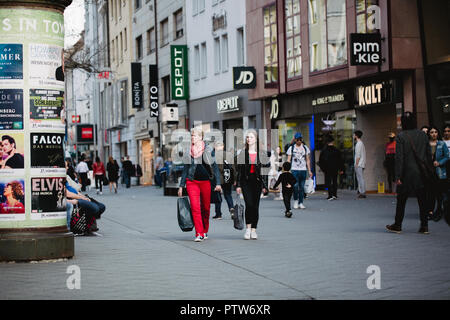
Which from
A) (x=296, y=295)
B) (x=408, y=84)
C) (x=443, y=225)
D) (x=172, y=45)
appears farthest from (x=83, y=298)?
(x=172, y=45)

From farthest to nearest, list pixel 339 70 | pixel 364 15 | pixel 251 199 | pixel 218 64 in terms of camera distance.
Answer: pixel 218 64, pixel 339 70, pixel 364 15, pixel 251 199

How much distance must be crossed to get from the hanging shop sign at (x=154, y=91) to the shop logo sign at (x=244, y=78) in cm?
1511

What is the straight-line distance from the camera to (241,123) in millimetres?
37281

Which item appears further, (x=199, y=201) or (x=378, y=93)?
Result: (x=378, y=93)

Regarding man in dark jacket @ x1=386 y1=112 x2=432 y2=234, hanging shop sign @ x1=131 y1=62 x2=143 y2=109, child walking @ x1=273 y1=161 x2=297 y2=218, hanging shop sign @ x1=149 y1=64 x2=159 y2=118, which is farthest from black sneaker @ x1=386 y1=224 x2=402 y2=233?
hanging shop sign @ x1=131 y1=62 x2=143 y2=109

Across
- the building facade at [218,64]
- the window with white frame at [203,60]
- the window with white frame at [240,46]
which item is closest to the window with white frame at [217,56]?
the building facade at [218,64]

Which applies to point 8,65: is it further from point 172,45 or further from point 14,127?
point 172,45

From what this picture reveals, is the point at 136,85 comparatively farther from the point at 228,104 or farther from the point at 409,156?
the point at 409,156

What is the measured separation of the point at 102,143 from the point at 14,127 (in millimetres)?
59847

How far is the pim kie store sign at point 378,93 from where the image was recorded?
24578mm

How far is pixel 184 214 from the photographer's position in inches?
526

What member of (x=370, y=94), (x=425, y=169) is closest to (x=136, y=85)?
(x=370, y=94)

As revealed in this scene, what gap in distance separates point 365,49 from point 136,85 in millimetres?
29519

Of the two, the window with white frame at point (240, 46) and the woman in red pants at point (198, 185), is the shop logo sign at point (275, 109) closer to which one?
the window with white frame at point (240, 46)
